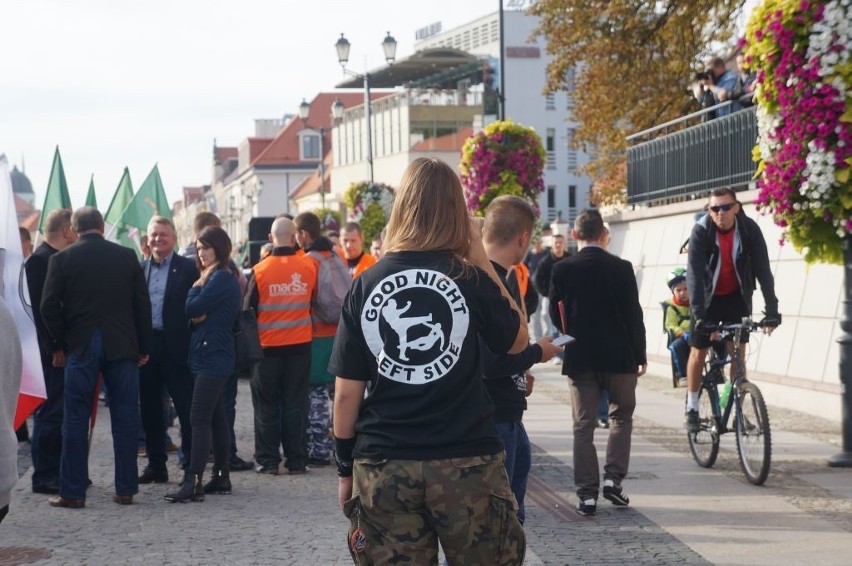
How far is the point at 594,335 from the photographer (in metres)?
8.79

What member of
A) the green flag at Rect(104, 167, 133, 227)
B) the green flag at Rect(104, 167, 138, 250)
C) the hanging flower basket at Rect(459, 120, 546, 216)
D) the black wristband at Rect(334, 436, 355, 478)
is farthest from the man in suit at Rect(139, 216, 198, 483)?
the hanging flower basket at Rect(459, 120, 546, 216)

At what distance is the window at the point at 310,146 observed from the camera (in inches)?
4636

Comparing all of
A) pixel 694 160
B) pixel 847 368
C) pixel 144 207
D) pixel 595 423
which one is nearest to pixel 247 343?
pixel 595 423

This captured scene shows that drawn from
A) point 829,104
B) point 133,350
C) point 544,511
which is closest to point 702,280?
point 829,104

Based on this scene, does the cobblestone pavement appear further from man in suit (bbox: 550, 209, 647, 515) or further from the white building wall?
the white building wall

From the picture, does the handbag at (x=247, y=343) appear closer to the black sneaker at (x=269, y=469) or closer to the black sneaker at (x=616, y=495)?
the black sneaker at (x=269, y=469)

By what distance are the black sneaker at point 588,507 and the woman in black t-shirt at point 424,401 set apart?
428cm

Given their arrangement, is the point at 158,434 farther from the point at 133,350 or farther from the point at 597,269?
the point at 597,269

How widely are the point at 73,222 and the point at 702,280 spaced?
14.5 feet

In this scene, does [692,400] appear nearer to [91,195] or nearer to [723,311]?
[723,311]

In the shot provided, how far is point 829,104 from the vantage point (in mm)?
10094

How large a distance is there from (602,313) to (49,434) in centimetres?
422

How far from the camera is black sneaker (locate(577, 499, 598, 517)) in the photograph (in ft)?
28.6

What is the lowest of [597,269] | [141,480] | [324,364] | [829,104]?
[141,480]
